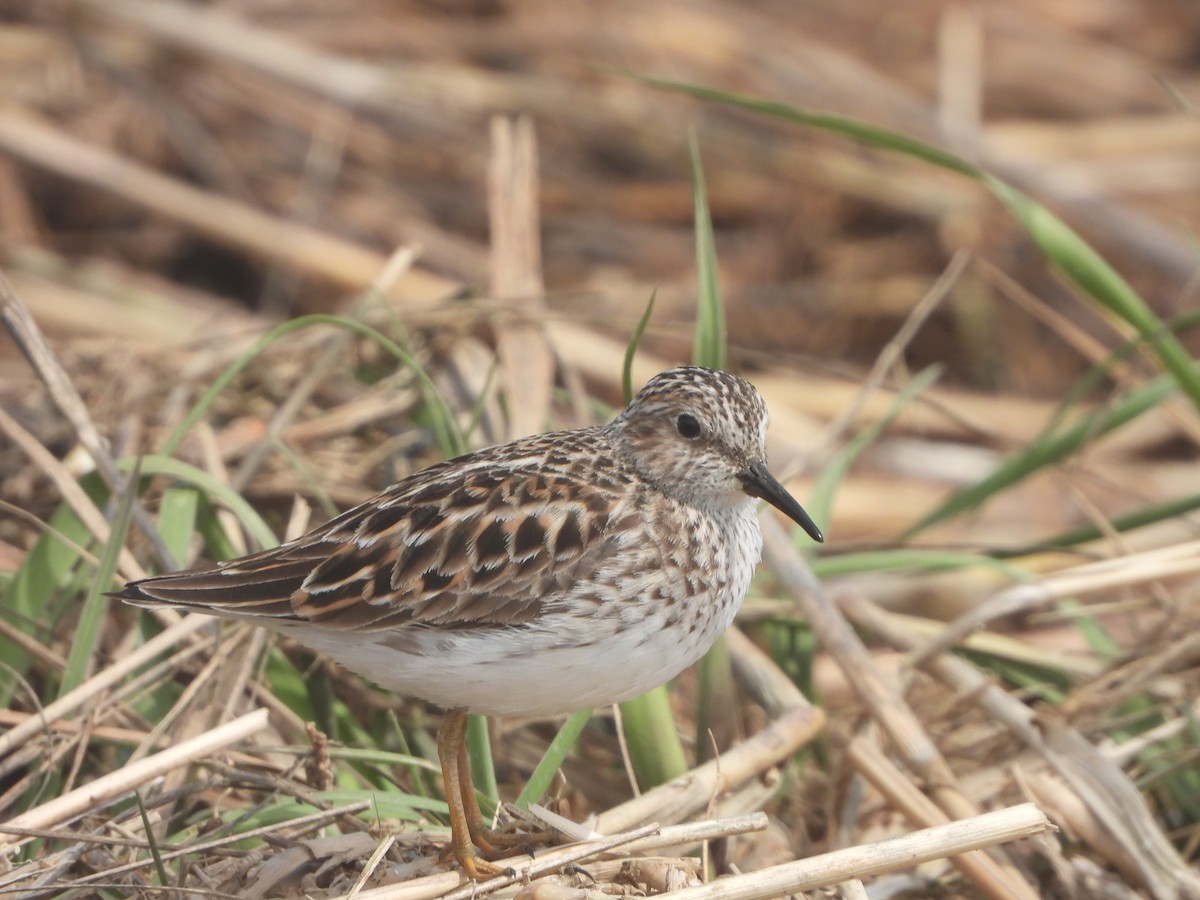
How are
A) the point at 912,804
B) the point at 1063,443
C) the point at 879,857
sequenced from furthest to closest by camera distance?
the point at 1063,443 < the point at 912,804 < the point at 879,857

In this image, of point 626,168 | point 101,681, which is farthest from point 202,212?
point 101,681

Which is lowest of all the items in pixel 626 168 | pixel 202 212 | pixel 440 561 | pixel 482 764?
pixel 482 764

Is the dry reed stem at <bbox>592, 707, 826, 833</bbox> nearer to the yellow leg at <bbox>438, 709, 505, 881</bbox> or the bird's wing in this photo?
the yellow leg at <bbox>438, 709, 505, 881</bbox>

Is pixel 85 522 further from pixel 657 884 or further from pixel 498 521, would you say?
pixel 657 884

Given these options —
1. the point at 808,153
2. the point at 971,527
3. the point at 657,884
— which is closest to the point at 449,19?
the point at 808,153

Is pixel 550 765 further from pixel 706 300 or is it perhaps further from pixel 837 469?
pixel 837 469

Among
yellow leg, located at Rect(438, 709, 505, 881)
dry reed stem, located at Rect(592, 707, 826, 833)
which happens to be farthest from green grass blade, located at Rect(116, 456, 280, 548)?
dry reed stem, located at Rect(592, 707, 826, 833)
